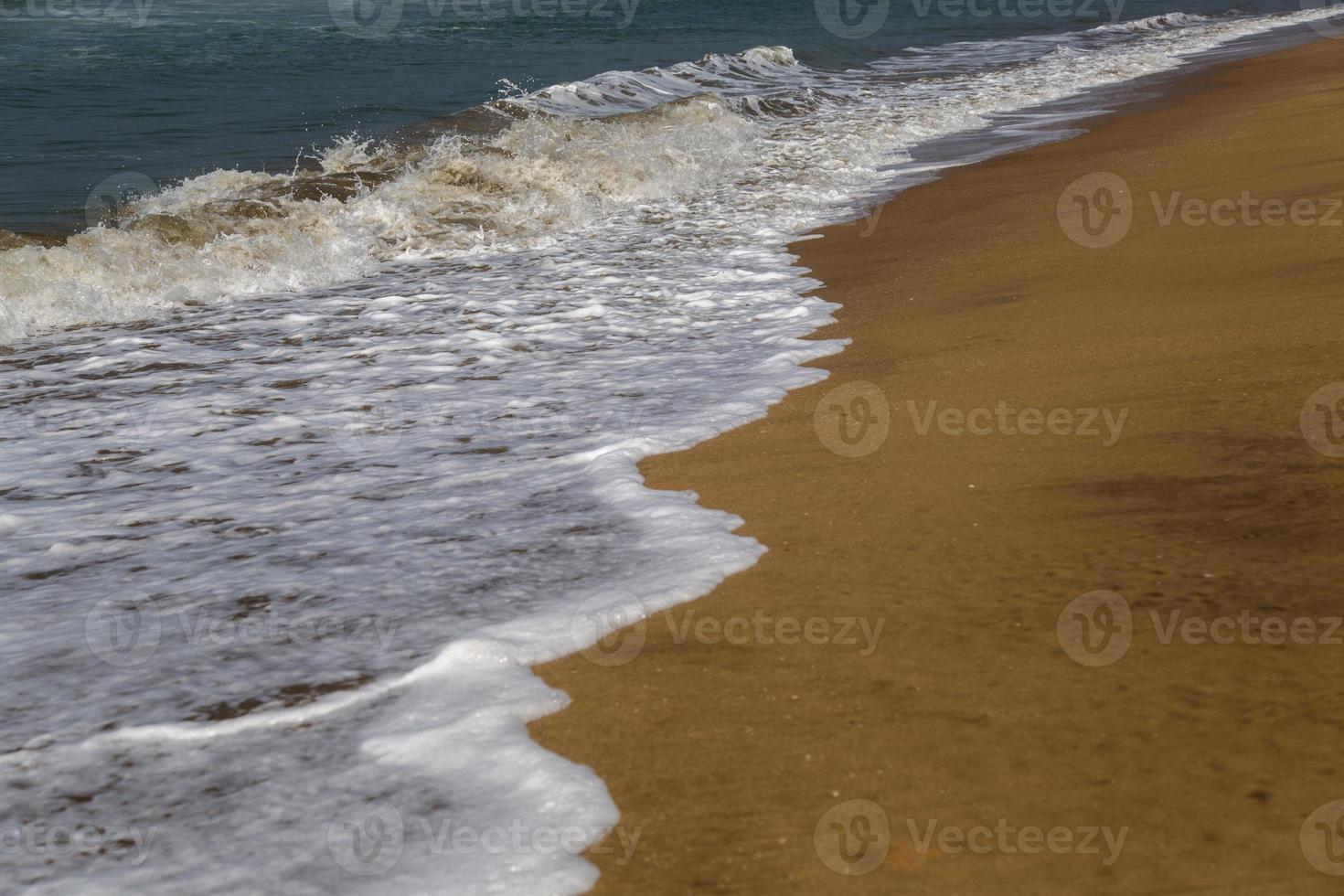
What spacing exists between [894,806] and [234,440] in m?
3.69

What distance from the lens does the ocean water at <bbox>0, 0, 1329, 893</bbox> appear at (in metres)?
2.54

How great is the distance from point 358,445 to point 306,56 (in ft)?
69.0

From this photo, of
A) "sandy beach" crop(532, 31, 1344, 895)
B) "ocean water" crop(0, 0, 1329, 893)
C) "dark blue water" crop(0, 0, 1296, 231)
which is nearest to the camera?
"sandy beach" crop(532, 31, 1344, 895)

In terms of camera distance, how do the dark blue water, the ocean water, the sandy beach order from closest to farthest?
the sandy beach < the ocean water < the dark blue water

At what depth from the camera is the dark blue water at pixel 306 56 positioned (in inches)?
555

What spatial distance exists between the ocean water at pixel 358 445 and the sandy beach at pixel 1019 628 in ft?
0.86

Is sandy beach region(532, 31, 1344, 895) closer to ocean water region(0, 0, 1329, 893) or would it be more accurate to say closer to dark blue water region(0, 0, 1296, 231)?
ocean water region(0, 0, 1329, 893)

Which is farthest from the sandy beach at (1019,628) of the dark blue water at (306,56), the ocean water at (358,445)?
the dark blue water at (306,56)

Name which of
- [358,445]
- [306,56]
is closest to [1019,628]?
[358,445]

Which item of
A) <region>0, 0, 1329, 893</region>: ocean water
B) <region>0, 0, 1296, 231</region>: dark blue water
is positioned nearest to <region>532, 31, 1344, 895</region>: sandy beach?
<region>0, 0, 1329, 893</region>: ocean water

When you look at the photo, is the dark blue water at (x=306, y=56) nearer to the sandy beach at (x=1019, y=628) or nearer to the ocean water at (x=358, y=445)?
the ocean water at (x=358, y=445)

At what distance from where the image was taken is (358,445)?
4.94 metres

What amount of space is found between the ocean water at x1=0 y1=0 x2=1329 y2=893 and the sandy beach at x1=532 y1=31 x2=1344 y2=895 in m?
0.26

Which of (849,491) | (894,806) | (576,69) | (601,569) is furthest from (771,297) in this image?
(576,69)
